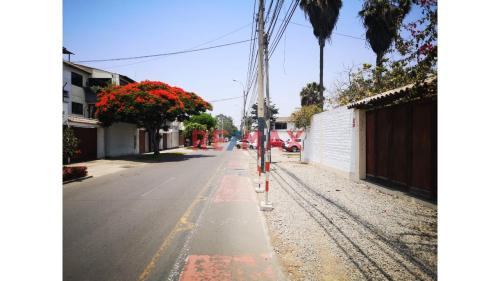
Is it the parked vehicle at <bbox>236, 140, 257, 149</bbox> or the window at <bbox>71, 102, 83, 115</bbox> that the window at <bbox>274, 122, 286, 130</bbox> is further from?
the window at <bbox>71, 102, 83, 115</bbox>

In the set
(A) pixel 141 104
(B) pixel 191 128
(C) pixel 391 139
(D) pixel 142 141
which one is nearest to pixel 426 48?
(C) pixel 391 139

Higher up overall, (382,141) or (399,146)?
(382,141)

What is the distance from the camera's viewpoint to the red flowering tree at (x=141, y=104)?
75.6 feet

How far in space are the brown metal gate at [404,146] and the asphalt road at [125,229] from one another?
19.8ft

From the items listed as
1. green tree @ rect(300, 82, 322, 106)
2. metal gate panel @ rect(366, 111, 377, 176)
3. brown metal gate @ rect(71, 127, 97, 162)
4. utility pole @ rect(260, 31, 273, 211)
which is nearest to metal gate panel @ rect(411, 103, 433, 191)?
metal gate panel @ rect(366, 111, 377, 176)

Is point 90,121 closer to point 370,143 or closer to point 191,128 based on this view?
point 370,143

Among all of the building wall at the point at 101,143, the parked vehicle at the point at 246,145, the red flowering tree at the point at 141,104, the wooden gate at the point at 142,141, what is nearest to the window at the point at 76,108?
the building wall at the point at 101,143

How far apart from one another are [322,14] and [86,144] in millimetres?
20465

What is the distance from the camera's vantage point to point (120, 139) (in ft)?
97.9

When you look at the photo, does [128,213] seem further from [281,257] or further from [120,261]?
[281,257]

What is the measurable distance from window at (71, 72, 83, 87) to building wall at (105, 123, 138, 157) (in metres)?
5.06

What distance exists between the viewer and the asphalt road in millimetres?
4277

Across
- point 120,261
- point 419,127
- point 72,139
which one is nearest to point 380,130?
point 419,127

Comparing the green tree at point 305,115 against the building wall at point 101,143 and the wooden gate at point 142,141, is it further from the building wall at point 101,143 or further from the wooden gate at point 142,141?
the wooden gate at point 142,141
